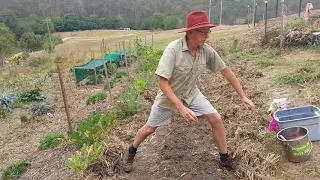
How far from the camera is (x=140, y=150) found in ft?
15.3

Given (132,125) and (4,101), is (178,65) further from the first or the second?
(4,101)

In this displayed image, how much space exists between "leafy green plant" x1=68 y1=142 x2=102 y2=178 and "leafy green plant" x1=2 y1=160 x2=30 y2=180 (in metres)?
1.61

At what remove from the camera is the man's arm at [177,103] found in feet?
9.86

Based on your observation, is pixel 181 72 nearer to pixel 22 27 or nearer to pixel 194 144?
pixel 194 144

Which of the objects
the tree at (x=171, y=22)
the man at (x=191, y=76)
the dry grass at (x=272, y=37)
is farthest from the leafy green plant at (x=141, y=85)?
the tree at (x=171, y=22)

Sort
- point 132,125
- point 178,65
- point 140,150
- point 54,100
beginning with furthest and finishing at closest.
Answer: point 54,100 < point 132,125 < point 140,150 < point 178,65

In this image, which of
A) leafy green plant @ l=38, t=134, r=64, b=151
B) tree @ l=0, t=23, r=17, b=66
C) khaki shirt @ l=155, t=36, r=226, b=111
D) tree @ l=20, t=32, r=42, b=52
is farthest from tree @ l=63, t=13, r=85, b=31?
khaki shirt @ l=155, t=36, r=226, b=111

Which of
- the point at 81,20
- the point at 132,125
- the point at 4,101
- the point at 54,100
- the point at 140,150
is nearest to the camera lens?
the point at 140,150

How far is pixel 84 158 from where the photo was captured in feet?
13.0

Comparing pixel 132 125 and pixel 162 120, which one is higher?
pixel 162 120

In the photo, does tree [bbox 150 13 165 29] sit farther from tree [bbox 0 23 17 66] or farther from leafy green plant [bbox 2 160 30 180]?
leafy green plant [bbox 2 160 30 180]

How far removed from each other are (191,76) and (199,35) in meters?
0.45

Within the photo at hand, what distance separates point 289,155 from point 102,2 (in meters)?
67.9

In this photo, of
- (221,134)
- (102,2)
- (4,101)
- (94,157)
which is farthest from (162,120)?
(102,2)
